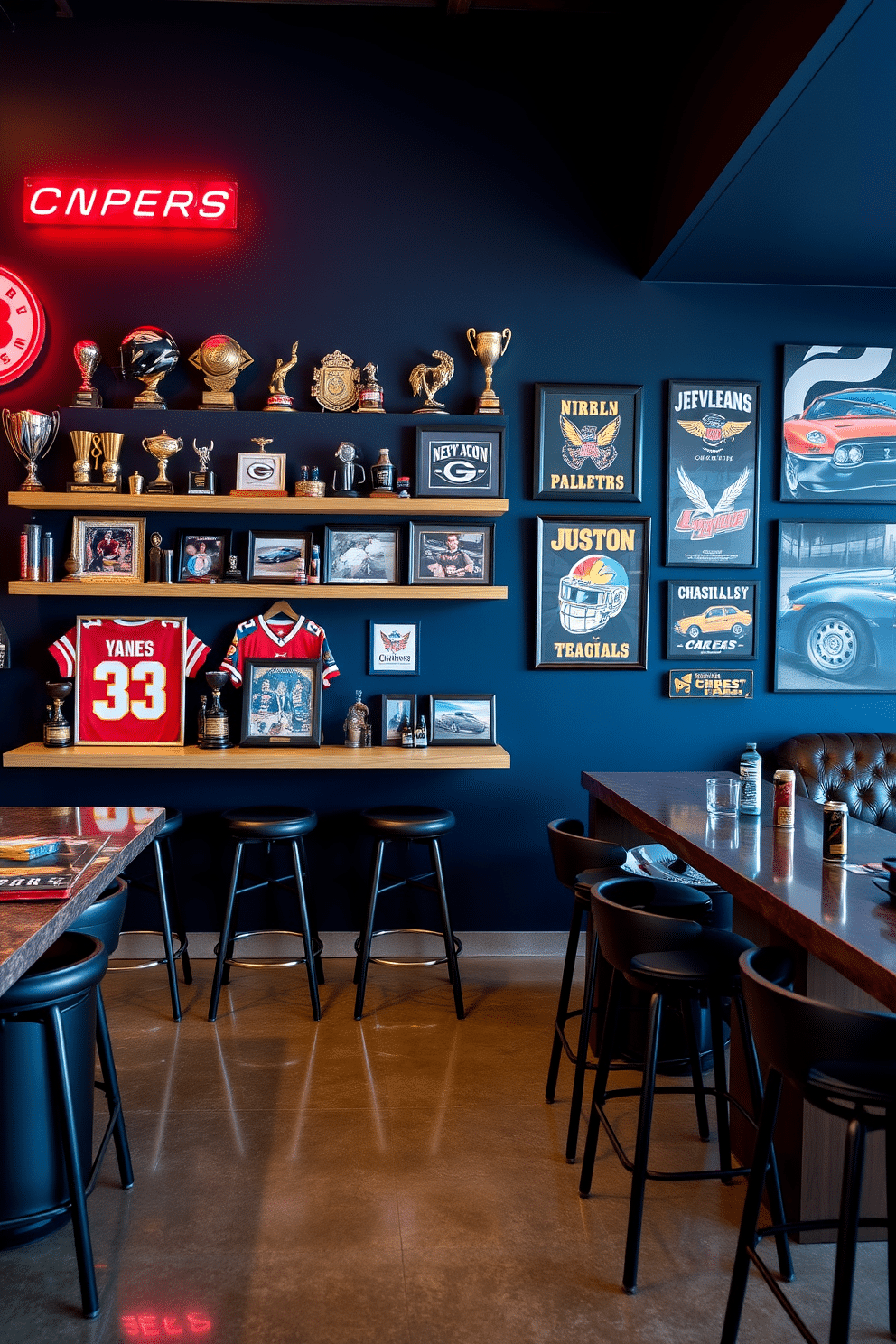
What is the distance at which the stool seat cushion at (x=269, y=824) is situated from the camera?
3814 mm

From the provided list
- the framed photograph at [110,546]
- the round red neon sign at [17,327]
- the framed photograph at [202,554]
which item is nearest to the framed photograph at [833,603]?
the framed photograph at [202,554]

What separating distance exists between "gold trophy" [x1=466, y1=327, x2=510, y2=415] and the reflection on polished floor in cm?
257

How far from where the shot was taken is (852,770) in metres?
4.34

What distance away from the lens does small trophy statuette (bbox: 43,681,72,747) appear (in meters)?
4.21

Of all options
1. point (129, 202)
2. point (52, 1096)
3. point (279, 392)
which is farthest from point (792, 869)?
point (129, 202)

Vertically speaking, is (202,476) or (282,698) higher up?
(202,476)

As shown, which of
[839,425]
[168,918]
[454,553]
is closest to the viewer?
[168,918]

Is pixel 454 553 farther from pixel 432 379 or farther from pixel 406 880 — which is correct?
pixel 406 880

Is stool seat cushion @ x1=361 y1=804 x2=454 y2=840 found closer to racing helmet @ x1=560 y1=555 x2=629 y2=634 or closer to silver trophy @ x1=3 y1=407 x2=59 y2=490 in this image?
racing helmet @ x1=560 y1=555 x2=629 y2=634

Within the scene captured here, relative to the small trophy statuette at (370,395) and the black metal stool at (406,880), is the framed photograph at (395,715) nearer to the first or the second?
the black metal stool at (406,880)

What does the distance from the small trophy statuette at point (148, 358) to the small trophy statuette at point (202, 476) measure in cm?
25

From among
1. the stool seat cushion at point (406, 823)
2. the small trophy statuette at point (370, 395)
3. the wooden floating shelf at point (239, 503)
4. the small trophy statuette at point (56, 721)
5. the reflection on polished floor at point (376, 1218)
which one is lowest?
the reflection on polished floor at point (376, 1218)

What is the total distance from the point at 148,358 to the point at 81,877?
275cm

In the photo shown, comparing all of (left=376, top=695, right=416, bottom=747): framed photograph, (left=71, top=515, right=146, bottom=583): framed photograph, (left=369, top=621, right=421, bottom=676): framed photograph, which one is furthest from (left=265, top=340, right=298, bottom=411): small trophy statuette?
(left=376, top=695, right=416, bottom=747): framed photograph
